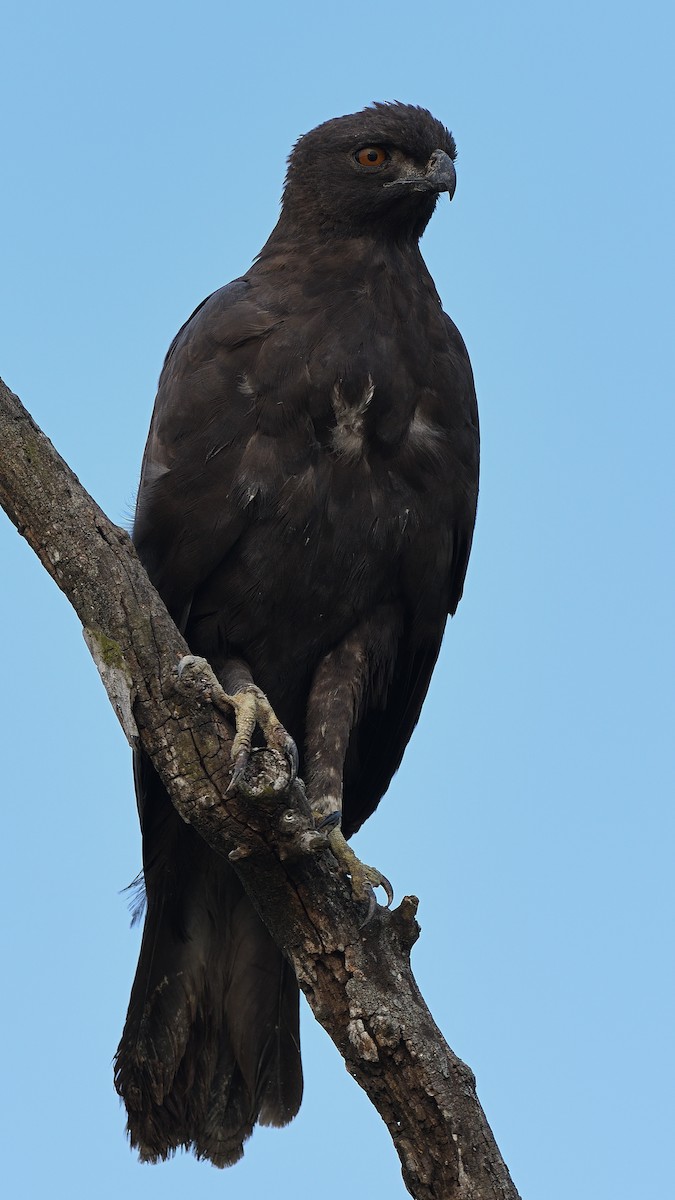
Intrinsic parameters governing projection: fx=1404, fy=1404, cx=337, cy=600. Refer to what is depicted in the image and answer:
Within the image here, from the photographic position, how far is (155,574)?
201 inches

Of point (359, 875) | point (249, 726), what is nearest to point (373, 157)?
point (249, 726)

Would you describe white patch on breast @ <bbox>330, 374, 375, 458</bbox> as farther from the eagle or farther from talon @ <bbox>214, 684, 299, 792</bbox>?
talon @ <bbox>214, 684, 299, 792</bbox>

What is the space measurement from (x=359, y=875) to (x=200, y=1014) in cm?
112

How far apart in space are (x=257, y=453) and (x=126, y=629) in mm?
949

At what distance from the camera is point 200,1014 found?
207 inches

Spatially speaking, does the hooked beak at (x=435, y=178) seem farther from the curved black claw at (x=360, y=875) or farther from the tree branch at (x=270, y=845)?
the curved black claw at (x=360, y=875)

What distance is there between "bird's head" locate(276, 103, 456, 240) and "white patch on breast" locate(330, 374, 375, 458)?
838 millimetres

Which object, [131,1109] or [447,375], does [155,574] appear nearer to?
[447,375]

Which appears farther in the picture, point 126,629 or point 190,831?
point 190,831

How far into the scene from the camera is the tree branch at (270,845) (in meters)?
4.13

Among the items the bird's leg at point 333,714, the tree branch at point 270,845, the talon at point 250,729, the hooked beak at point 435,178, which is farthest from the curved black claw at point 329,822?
the hooked beak at point 435,178

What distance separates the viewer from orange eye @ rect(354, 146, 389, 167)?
217 inches

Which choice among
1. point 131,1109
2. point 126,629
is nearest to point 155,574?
point 126,629

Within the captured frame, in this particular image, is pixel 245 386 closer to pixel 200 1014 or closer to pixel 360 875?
pixel 360 875
